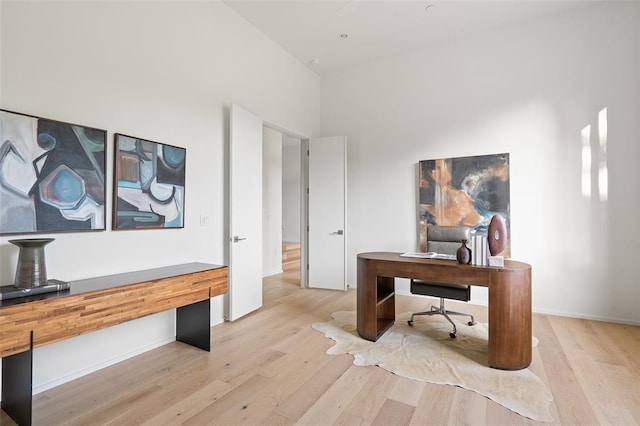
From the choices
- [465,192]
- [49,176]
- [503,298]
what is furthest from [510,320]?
[49,176]

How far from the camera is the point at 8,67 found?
200cm

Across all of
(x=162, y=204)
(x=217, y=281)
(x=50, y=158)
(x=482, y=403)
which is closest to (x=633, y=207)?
(x=482, y=403)

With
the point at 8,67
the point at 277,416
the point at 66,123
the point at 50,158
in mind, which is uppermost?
the point at 8,67

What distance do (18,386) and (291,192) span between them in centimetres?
755

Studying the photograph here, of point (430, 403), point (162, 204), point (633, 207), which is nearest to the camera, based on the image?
point (430, 403)

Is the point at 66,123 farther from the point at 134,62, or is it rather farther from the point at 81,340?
the point at 81,340

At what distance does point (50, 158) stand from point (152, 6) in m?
1.64

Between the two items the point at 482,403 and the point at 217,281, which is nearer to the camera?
the point at 482,403

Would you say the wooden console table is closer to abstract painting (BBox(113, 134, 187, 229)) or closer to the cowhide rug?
abstract painting (BBox(113, 134, 187, 229))

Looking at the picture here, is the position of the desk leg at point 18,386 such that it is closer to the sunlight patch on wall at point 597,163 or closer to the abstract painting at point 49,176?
the abstract painting at point 49,176

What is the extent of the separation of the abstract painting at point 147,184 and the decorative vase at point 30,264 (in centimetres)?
63

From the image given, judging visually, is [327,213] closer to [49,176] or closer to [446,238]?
[446,238]

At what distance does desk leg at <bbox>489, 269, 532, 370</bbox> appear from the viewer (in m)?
2.44

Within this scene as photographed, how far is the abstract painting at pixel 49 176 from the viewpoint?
2.00 metres
